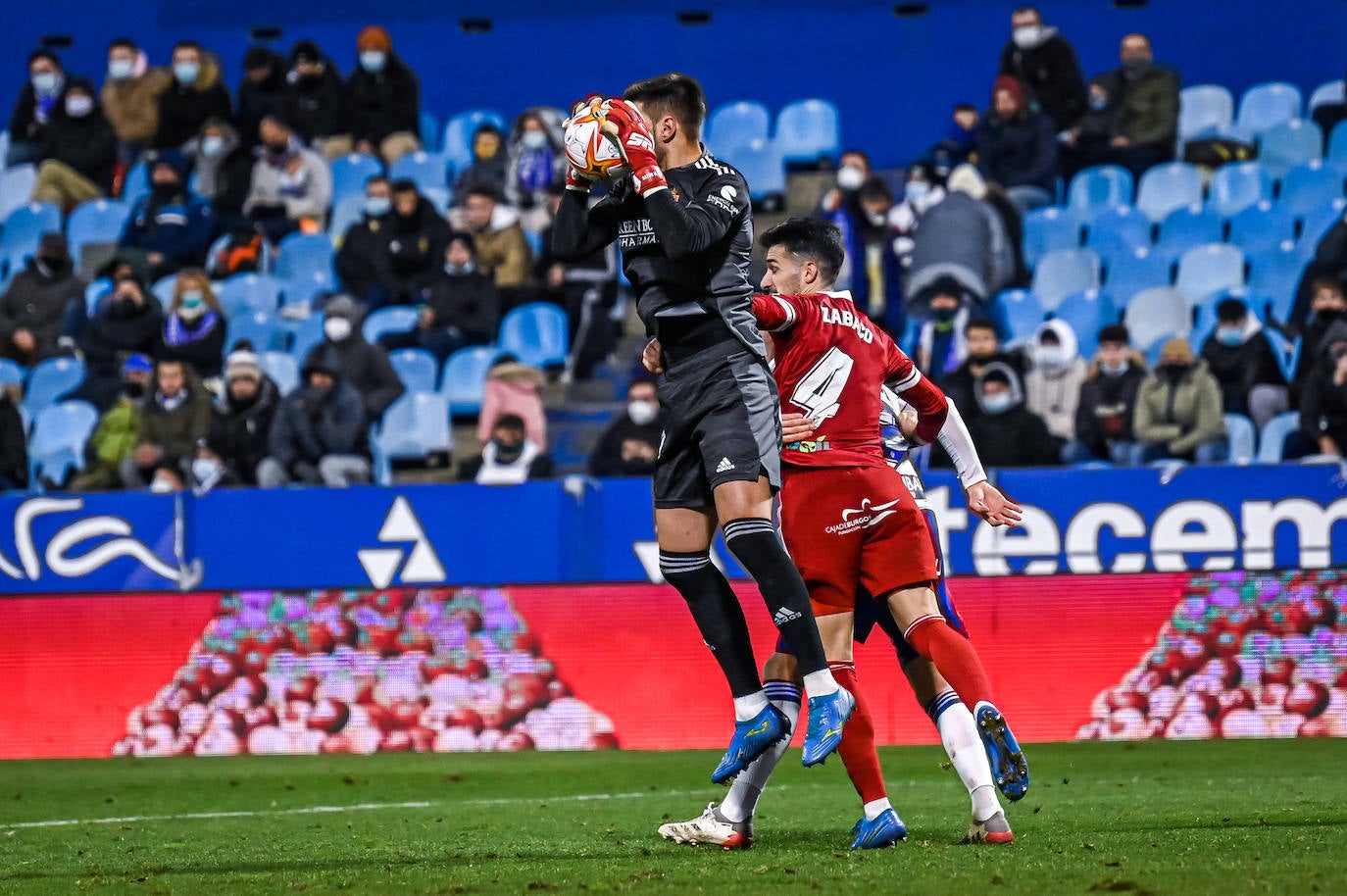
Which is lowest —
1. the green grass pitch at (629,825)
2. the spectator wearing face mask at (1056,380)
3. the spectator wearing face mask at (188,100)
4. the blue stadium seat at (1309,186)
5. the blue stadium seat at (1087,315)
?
the green grass pitch at (629,825)

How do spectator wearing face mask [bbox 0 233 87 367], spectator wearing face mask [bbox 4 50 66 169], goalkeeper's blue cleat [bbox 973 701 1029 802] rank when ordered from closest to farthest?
goalkeeper's blue cleat [bbox 973 701 1029 802], spectator wearing face mask [bbox 0 233 87 367], spectator wearing face mask [bbox 4 50 66 169]

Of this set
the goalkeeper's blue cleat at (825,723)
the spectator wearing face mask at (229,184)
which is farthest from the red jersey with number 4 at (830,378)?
the spectator wearing face mask at (229,184)

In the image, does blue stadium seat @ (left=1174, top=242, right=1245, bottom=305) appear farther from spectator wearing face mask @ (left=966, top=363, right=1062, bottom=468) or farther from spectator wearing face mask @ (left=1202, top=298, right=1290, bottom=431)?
spectator wearing face mask @ (left=966, top=363, right=1062, bottom=468)

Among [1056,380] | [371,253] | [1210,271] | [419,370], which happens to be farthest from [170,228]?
[1210,271]

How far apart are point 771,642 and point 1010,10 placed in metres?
8.76

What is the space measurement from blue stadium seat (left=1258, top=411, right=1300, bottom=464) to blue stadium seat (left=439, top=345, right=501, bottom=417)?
6.07 meters

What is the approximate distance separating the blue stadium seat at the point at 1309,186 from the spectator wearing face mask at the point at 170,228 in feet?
31.9

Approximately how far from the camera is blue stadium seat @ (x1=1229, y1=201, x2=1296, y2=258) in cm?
1378

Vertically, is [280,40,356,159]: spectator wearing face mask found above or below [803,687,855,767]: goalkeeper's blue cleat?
above

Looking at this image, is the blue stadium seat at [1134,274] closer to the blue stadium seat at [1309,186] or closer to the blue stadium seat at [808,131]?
the blue stadium seat at [1309,186]

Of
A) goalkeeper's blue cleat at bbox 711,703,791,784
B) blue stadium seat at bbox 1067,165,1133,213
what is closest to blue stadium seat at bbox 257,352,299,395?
blue stadium seat at bbox 1067,165,1133,213

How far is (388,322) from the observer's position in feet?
46.9

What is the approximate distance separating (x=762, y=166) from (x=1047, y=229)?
272 cm

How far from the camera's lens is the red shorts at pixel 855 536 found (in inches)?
206
